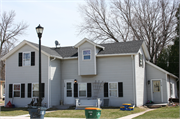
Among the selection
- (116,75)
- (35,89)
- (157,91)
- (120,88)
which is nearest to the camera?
(120,88)

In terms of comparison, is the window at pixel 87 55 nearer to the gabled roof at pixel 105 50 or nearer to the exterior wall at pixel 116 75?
the gabled roof at pixel 105 50

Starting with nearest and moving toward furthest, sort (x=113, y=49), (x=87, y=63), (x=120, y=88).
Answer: (x=120, y=88) < (x=87, y=63) < (x=113, y=49)

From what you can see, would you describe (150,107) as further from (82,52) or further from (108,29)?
(108,29)

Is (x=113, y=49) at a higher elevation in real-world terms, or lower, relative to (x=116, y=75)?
higher

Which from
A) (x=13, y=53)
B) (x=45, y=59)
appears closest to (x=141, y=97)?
(x=45, y=59)

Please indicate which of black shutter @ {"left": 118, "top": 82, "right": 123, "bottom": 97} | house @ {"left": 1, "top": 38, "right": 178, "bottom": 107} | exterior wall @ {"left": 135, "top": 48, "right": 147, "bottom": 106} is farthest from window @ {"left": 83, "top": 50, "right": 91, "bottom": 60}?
exterior wall @ {"left": 135, "top": 48, "right": 147, "bottom": 106}

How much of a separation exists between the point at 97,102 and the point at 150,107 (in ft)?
17.1

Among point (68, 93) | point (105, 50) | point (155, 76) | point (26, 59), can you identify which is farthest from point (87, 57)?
point (155, 76)

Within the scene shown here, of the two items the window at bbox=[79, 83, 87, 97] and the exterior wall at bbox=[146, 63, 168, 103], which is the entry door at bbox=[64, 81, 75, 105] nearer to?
the window at bbox=[79, 83, 87, 97]

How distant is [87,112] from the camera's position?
1187 centimetres

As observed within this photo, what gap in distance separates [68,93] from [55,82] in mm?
1644

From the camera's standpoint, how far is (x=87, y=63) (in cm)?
2095

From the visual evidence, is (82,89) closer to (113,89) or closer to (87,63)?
(87,63)

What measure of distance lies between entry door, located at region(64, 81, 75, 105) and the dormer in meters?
1.84
